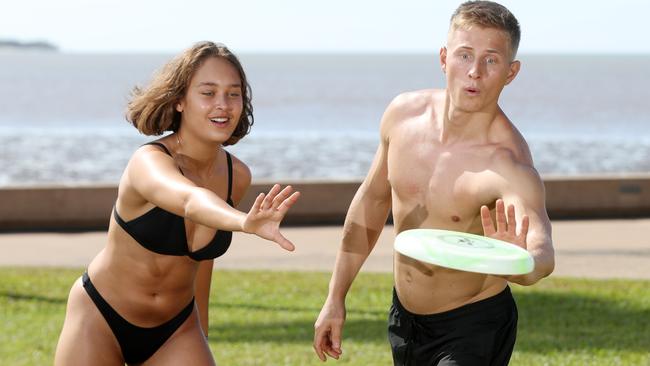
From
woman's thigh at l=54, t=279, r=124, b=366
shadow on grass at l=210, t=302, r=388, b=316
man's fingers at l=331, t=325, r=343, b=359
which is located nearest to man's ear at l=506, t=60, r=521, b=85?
man's fingers at l=331, t=325, r=343, b=359

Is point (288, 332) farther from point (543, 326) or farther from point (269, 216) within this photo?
point (269, 216)

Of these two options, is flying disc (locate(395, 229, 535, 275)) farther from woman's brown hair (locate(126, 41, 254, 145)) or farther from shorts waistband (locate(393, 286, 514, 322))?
woman's brown hair (locate(126, 41, 254, 145))

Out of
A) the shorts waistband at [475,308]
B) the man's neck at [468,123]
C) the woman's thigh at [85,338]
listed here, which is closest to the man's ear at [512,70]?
the man's neck at [468,123]

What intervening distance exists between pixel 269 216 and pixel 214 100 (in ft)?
2.78

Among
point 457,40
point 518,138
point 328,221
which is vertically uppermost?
point 457,40

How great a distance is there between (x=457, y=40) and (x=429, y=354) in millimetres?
1242

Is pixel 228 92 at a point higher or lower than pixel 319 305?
higher

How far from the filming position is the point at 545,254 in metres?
3.93

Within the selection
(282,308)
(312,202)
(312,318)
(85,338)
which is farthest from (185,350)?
(312,202)

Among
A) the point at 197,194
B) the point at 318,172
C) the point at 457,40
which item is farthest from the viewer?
the point at 318,172

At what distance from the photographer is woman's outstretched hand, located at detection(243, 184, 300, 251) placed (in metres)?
3.91

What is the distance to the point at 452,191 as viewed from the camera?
4.66 metres

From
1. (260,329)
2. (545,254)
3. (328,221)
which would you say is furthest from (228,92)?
(328,221)

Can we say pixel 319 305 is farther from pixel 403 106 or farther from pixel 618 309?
pixel 403 106
